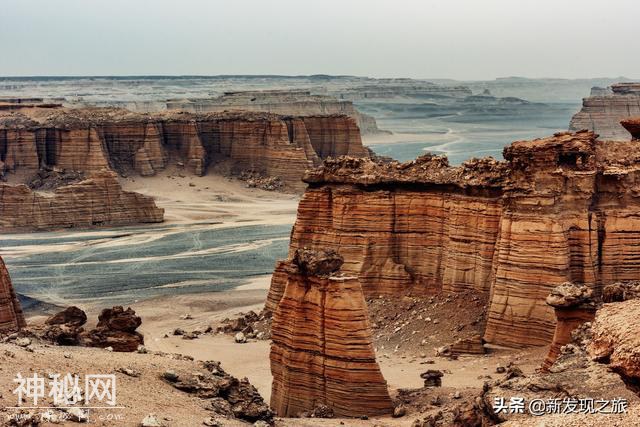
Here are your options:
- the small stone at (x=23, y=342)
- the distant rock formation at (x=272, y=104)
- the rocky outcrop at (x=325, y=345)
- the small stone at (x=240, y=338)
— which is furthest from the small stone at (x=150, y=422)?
the distant rock formation at (x=272, y=104)

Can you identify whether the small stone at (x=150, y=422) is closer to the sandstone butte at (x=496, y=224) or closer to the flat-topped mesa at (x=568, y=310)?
Result: the sandstone butte at (x=496, y=224)

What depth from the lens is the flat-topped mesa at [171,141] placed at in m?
91.9

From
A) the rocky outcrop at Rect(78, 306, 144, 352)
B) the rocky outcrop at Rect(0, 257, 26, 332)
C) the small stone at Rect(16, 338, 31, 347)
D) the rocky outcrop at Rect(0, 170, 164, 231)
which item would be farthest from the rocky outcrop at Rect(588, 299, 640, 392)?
the rocky outcrop at Rect(0, 170, 164, 231)

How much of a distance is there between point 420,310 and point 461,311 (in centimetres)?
147

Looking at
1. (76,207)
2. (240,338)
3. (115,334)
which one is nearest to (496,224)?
(240,338)

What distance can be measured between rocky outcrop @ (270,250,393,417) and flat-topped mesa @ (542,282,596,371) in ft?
12.5

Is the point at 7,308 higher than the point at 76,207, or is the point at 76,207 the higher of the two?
the point at 7,308

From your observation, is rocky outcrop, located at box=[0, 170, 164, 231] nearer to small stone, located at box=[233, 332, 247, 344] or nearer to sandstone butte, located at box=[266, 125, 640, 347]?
small stone, located at box=[233, 332, 247, 344]

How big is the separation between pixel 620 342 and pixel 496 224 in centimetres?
1915

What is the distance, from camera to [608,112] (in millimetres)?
138500

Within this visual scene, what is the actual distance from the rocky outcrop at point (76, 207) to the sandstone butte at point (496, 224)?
45180mm

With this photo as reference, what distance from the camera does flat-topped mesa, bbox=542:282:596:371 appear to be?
2434cm

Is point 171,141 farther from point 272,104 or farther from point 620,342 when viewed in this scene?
point 620,342

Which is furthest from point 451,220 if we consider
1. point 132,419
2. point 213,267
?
point 213,267
